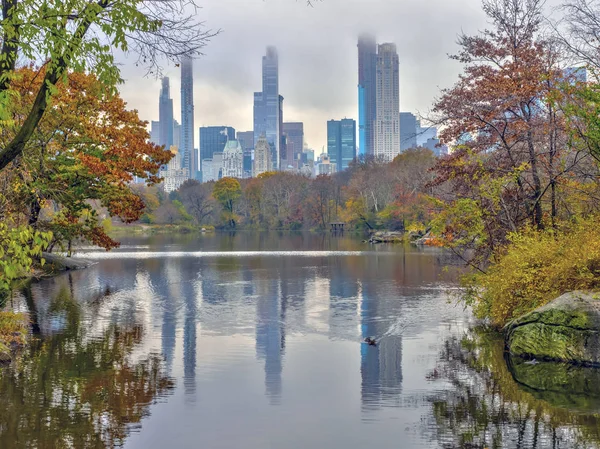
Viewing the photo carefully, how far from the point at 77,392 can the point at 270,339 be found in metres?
6.91

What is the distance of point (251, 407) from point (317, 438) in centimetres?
209

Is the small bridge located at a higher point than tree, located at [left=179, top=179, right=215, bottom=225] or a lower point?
lower

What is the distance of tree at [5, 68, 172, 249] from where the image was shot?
20891 millimetres

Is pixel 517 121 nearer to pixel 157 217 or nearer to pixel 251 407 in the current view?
pixel 251 407

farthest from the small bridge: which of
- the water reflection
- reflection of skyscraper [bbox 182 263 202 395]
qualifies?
reflection of skyscraper [bbox 182 263 202 395]

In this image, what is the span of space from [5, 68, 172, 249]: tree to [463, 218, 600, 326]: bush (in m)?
12.6

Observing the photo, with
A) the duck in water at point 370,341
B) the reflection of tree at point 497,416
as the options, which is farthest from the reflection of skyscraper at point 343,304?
the reflection of tree at point 497,416

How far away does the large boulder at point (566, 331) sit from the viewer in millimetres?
14594

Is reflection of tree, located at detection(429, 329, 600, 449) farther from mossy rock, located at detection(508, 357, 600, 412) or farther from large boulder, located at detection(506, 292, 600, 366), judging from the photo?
large boulder, located at detection(506, 292, 600, 366)

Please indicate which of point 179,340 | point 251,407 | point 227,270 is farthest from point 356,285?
point 251,407

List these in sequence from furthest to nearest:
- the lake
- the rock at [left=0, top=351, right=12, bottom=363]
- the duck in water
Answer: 1. the duck in water
2. the rock at [left=0, top=351, right=12, bottom=363]
3. the lake

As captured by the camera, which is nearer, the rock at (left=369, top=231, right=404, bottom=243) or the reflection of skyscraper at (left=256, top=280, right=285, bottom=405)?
the reflection of skyscraper at (left=256, top=280, right=285, bottom=405)

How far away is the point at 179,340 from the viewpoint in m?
18.5

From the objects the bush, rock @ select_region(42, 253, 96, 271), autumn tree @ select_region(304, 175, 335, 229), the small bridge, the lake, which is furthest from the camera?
autumn tree @ select_region(304, 175, 335, 229)
